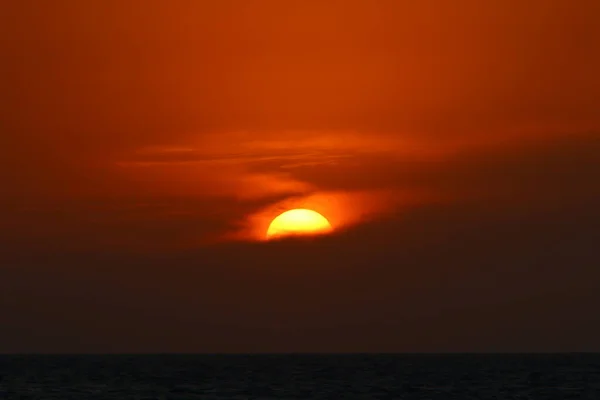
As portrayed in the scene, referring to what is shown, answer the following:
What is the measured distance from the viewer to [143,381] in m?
120

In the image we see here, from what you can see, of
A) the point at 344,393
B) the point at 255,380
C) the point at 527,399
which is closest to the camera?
the point at 527,399

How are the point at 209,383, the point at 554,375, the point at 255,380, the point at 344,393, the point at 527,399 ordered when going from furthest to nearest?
the point at 554,375 → the point at 255,380 → the point at 209,383 → the point at 344,393 → the point at 527,399

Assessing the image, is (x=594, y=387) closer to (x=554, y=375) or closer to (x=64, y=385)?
(x=554, y=375)

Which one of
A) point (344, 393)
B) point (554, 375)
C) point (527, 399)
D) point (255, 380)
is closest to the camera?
point (527, 399)

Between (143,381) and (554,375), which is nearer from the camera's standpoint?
(143,381)

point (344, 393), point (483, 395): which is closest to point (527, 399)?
point (483, 395)

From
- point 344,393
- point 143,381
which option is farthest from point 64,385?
point 344,393

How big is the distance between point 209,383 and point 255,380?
955cm

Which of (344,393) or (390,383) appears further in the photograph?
(390,383)

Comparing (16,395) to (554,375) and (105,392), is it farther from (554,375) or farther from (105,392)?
(554,375)

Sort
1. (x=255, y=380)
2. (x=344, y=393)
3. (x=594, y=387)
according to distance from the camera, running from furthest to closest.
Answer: (x=255, y=380) < (x=594, y=387) < (x=344, y=393)

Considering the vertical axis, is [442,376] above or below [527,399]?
above

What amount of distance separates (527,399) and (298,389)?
71.9ft

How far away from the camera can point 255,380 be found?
12138cm
